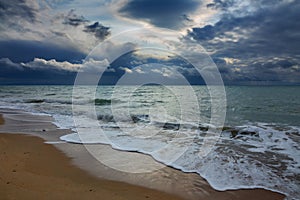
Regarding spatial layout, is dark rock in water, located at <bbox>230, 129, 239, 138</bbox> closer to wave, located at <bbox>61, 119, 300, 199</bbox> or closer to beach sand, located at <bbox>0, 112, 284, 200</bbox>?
wave, located at <bbox>61, 119, 300, 199</bbox>

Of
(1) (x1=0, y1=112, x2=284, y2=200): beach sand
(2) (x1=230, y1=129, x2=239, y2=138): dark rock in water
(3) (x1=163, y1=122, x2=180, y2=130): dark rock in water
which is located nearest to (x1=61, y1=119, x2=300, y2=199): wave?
(2) (x1=230, y1=129, x2=239, y2=138): dark rock in water

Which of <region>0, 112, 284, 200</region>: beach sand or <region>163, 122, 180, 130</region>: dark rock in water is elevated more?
<region>163, 122, 180, 130</region>: dark rock in water

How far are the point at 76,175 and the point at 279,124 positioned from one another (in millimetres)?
11231

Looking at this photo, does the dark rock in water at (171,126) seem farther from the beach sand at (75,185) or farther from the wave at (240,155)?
the beach sand at (75,185)

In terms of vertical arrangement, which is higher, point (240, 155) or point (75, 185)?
point (240, 155)

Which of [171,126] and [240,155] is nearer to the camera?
[240,155]

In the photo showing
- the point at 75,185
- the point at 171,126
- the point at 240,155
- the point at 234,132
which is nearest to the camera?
the point at 75,185

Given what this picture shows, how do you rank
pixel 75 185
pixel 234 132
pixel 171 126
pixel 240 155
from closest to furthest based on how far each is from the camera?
pixel 75 185, pixel 240 155, pixel 234 132, pixel 171 126

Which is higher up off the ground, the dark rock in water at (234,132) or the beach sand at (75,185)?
the dark rock in water at (234,132)

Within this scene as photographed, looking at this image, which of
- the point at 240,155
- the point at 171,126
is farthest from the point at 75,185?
the point at 171,126

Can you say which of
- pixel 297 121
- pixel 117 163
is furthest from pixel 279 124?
pixel 117 163

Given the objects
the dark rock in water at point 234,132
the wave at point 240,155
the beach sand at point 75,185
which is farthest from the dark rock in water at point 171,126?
the beach sand at point 75,185

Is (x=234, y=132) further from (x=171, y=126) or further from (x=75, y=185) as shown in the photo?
(x=75, y=185)

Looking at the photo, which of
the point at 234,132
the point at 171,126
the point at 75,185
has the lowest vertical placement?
the point at 75,185
